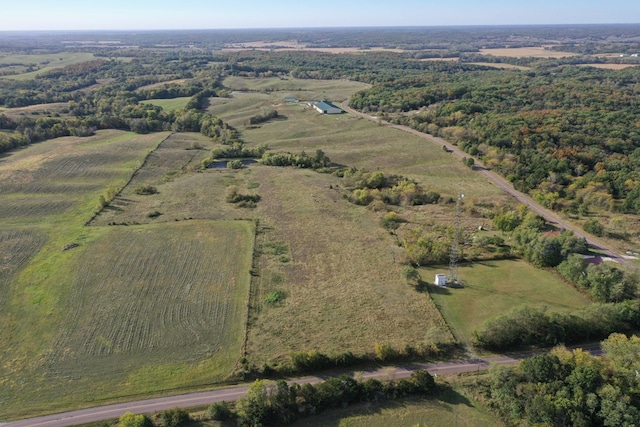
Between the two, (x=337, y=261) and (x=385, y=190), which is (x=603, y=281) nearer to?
(x=337, y=261)

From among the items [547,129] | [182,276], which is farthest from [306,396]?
[547,129]

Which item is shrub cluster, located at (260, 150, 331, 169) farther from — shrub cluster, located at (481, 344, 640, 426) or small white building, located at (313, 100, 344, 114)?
shrub cluster, located at (481, 344, 640, 426)

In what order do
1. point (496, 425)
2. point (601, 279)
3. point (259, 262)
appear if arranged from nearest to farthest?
point (496, 425)
point (601, 279)
point (259, 262)

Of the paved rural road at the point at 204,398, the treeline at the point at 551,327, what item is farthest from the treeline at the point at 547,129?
the paved rural road at the point at 204,398

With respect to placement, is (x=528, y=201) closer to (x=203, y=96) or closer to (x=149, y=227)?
(x=149, y=227)

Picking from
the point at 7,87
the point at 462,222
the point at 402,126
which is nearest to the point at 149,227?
the point at 462,222

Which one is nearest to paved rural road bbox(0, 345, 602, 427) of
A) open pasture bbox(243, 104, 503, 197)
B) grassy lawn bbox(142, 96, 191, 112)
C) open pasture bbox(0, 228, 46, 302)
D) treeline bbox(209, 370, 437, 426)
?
treeline bbox(209, 370, 437, 426)
